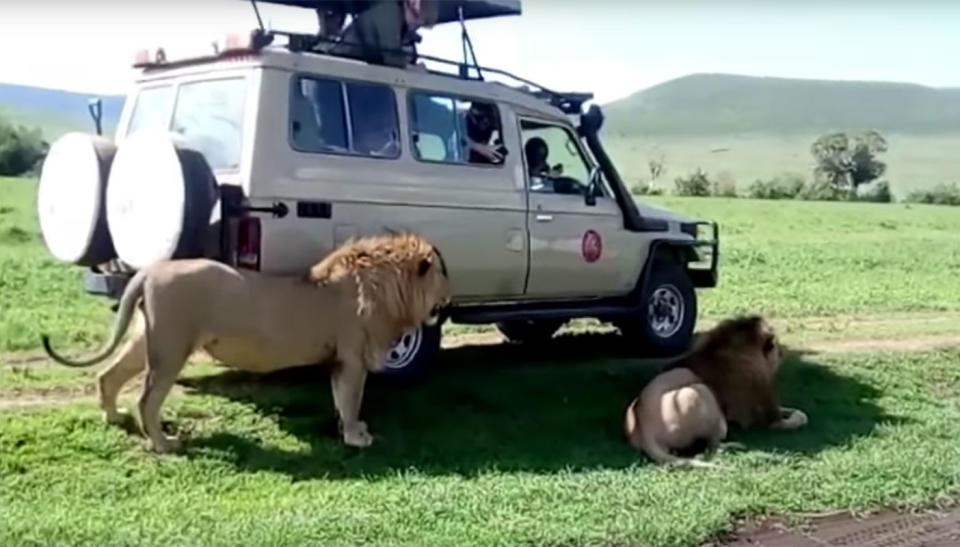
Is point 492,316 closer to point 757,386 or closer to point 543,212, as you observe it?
point 543,212

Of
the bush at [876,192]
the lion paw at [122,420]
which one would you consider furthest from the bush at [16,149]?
the bush at [876,192]

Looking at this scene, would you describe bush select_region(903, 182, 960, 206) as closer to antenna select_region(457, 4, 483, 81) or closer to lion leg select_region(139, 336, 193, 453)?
antenna select_region(457, 4, 483, 81)

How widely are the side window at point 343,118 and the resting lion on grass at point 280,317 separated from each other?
0.71 meters

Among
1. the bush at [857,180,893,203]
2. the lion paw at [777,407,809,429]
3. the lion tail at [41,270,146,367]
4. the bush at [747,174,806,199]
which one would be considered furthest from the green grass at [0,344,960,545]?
the bush at [857,180,893,203]

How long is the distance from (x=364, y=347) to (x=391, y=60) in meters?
2.08

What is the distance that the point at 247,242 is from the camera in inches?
300

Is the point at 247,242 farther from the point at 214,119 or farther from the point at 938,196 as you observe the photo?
the point at 938,196

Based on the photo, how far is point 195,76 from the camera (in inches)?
328

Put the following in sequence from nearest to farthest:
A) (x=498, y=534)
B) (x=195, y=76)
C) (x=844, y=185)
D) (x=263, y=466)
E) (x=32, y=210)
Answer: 1. (x=498, y=534)
2. (x=263, y=466)
3. (x=195, y=76)
4. (x=32, y=210)
5. (x=844, y=185)

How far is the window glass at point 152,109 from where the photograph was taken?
8570mm

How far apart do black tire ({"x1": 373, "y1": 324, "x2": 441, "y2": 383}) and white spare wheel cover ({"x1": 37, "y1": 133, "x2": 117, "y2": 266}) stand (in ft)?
6.11

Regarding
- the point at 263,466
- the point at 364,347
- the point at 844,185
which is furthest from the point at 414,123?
the point at 844,185

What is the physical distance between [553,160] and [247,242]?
302 cm

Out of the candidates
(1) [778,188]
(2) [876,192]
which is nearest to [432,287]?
(1) [778,188]
